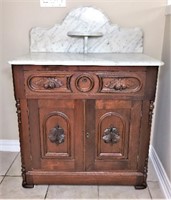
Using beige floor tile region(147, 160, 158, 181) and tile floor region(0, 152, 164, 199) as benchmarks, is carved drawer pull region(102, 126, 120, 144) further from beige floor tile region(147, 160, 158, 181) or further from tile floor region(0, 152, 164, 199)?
beige floor tile region(147, 160, 158, 181)

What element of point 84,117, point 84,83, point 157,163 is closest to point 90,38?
point 84,83

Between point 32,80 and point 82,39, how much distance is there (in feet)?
2.00

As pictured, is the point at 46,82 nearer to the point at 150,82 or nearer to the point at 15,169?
the point at 150,82

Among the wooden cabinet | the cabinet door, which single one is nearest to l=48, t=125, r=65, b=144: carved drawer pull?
the wooden cabinet

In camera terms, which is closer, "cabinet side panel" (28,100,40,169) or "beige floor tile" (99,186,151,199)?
"cabinet side panel" (28,100,40,169)

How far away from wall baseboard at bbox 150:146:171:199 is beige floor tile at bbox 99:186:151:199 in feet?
0.39

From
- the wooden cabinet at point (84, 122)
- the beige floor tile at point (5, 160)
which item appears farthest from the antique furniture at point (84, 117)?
the beige floor tile at point (5, 160)

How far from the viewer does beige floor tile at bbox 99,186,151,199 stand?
1534mm

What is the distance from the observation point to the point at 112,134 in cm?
147

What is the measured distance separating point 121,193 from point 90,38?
115 centimetres

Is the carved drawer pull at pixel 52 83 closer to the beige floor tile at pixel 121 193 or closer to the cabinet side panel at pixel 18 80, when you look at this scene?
the cabinet side panel at pixel 18 80

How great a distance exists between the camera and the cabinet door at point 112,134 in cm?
142

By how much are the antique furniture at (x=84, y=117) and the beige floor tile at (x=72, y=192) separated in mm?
63

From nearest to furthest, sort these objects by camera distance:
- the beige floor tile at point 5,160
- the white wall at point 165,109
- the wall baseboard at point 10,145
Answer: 1. the white wall at point 165,109
2. the beige floor tile at point 5,160
3. the wall baseboard at point 10,145
